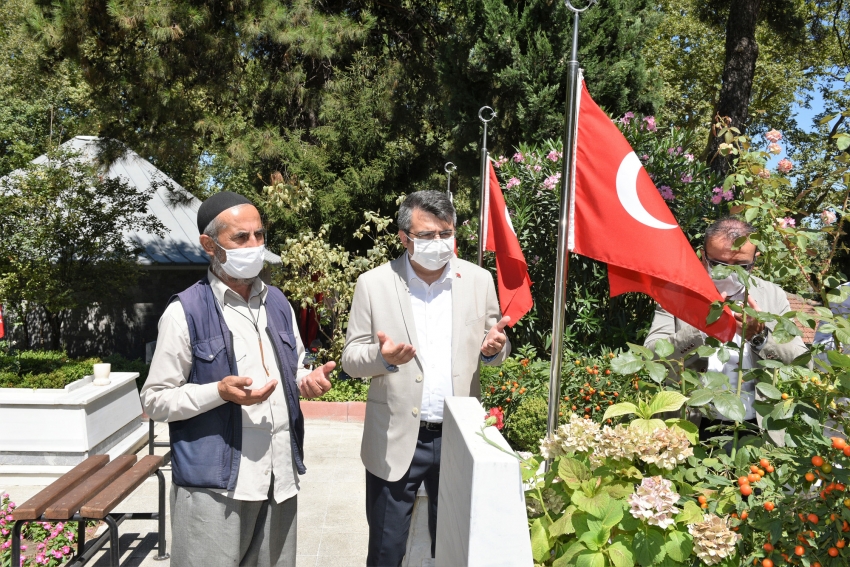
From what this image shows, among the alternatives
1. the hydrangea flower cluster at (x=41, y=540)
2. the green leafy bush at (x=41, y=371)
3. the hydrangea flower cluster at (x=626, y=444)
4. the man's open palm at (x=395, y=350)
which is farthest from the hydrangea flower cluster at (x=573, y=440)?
the green leafy bush at (x=41, y=371)

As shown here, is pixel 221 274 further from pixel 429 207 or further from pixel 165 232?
pixel 165 232

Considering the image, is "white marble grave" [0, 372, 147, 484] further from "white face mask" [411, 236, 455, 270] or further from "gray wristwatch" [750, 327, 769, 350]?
"gray wristwatch" [750, 327, 769, 350]

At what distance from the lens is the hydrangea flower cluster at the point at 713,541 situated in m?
1.48

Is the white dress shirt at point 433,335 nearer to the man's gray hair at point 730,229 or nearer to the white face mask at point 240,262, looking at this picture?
the white face mask at point 240,262

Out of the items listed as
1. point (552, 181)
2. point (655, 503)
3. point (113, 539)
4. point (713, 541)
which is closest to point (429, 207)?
point (655, 503)

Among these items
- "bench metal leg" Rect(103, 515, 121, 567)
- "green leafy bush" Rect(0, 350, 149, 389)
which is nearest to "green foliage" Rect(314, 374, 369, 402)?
"green leafy bush" Rect(0, 350, 149, 389)

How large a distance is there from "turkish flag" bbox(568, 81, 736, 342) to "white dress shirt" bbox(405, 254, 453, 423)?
580 mm

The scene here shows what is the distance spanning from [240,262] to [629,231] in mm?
1463

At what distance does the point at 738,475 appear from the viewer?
1656 millimetres

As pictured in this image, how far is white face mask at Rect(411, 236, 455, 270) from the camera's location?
9.17ft

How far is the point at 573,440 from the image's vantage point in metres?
1.71

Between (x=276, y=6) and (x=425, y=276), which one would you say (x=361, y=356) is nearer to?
(x=425, y=276)

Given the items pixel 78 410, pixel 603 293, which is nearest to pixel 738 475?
pixel 603 293

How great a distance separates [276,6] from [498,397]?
660 centimetres
